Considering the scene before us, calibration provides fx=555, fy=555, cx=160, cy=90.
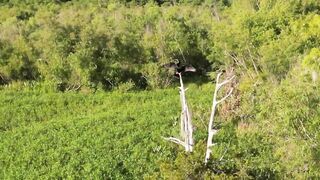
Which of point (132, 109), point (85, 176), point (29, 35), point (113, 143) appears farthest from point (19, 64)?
point (85, 176)

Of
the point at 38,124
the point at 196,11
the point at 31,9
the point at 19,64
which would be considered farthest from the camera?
the point at 31,9

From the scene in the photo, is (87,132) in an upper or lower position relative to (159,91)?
upper

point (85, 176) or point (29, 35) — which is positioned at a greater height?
point (29, 35)

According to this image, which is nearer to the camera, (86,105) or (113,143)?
(113,143)

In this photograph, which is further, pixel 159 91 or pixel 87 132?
pixel 159 91

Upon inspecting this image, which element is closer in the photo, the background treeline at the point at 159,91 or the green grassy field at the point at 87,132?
the background treeline at the point at 159,91

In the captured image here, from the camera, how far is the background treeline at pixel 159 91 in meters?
19.0

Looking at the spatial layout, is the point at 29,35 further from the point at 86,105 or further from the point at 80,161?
the point at 80,161

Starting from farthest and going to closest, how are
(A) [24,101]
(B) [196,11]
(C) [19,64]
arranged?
1. (B) [196,11]
2. (C) [19,64]
3. (A) [24,101]

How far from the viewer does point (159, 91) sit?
1382 inches

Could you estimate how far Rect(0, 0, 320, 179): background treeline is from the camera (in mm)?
18984

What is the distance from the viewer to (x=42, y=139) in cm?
2719

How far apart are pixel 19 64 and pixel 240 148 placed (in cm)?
1771

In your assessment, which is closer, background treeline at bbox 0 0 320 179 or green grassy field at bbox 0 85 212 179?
background treeline at bbox 0 0 320 179
